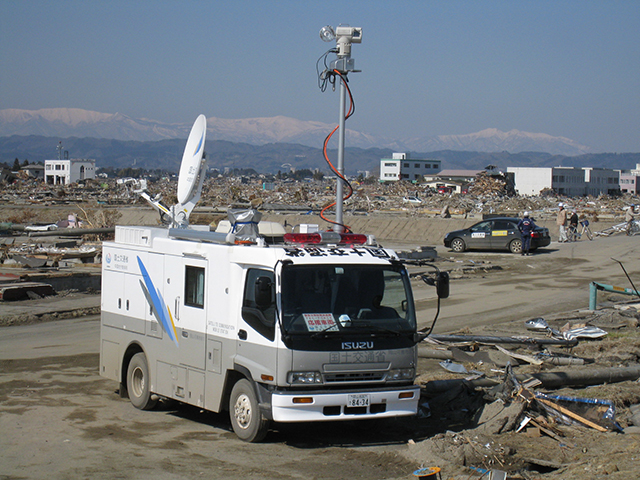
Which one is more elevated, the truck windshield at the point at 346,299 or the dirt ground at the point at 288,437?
the truck windshield at the point at 346,299

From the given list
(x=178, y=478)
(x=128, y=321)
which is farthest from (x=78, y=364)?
(x=178, y=478)

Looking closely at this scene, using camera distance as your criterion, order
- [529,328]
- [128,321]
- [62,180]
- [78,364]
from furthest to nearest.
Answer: [62,180], [529,328], [78,364], [128,321]

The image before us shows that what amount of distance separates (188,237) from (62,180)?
162m

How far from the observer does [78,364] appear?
1263 cm

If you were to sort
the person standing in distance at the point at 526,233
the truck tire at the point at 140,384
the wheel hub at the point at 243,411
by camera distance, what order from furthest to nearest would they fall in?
1. the person standing in distance at the point at 526,233
2. the truck tire at the point at 140,384
3. the wheel hub at the point at 243,411

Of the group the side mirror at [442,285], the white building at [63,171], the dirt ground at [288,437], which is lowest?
the dirt ground at [288,437]

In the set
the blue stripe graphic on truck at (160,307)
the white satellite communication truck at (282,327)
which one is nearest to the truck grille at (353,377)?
the white satellite communication truck at (282,327)

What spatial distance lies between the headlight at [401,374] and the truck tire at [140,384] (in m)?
3.59

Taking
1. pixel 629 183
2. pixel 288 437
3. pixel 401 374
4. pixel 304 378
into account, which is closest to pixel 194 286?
pixel 304 378

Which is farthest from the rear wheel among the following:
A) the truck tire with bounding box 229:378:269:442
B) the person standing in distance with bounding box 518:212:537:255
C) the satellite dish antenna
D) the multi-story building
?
the multi-story building

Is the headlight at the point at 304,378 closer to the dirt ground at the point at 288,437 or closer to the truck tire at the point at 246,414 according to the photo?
the truck tire at the point at 246,414

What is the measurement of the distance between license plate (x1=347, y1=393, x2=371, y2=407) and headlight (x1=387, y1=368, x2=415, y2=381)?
378 mm

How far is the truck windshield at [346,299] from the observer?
7.61 meters

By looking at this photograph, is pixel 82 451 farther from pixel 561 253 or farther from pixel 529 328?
pixel 561 253
